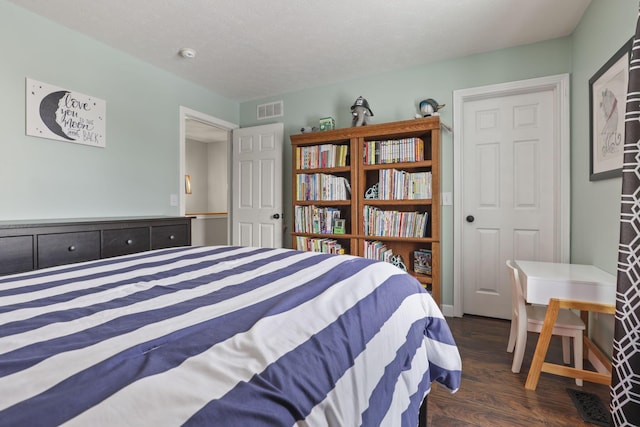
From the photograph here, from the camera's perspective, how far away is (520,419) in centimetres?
151

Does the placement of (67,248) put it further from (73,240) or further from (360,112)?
(360,112)

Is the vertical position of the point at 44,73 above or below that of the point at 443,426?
above

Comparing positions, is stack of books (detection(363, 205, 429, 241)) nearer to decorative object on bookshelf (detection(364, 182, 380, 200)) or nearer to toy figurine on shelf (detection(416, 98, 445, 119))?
decorative object on bookshelf (detection(364, 182, 380, 200))

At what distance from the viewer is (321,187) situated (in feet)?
10.7

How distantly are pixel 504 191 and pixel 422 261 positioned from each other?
96 centimetres

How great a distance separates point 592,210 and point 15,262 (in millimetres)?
3597

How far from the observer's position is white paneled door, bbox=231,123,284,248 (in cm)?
363

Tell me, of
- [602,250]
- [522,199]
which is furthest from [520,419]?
[522,199]

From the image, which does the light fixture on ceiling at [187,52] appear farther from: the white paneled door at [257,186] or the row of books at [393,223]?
the row of books at [393,223]

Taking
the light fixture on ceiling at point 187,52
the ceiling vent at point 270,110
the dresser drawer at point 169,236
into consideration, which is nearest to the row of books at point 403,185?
the ceiling vent at point 270,110

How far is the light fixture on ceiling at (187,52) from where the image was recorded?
9.07 ft

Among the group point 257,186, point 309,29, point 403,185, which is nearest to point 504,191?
point 403,185

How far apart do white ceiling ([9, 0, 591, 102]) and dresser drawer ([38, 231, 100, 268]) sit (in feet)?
5.19

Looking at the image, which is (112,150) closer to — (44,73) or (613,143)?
(44,73)
